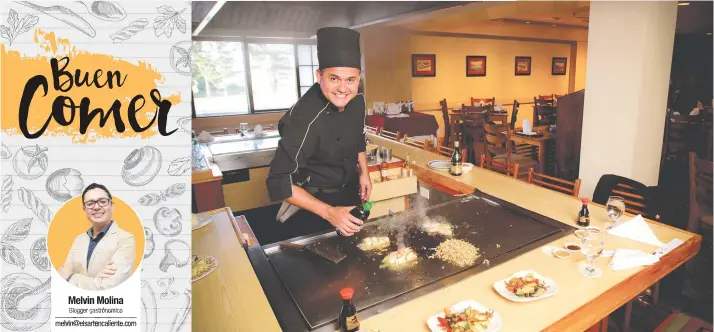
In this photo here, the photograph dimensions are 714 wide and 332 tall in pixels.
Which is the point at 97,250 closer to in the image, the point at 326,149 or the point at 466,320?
the point at 466,320

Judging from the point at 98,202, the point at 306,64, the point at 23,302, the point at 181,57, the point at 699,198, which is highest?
the point at 306,64

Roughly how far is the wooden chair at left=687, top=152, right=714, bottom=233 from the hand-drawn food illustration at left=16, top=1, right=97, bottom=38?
313 cm

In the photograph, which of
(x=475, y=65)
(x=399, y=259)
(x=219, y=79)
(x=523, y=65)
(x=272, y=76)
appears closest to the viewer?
(x=399, y=259)

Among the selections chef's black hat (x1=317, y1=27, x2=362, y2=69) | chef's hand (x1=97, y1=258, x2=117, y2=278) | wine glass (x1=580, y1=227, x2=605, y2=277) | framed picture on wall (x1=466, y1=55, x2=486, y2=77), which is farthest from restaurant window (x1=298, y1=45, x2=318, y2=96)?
chef's hand (x1=97, y1=258, x2=117, y2=278)

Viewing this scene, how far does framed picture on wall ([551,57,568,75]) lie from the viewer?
10516 mm

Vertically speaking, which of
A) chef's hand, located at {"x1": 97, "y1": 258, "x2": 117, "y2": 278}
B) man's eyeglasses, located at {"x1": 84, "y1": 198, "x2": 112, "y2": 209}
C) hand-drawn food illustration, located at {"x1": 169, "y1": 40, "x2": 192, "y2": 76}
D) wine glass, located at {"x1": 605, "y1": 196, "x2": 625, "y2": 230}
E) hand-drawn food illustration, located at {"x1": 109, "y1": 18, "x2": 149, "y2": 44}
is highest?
hand-drawn food illustration, located at {"x1": 109, "y1": 18, "x2": 149, "y2": 44}

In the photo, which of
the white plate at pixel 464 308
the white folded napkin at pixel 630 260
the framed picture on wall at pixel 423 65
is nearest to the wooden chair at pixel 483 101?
the framed picture on wall at pixel 423 65

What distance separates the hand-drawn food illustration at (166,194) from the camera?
83 centimetres

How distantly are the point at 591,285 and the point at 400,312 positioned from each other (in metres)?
0.71

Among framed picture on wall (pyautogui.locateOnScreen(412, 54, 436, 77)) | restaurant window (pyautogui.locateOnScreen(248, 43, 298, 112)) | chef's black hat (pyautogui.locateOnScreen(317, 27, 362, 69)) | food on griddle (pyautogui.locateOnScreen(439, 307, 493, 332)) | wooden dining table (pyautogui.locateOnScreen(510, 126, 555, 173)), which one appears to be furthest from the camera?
restaurant window (pyautogui.locateOnScreen(248, 43, 298, 112))

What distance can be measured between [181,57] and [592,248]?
165 cm

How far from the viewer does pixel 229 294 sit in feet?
4.57

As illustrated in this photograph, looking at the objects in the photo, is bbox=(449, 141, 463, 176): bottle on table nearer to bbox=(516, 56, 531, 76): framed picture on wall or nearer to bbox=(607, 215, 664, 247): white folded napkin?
bbox=(607, 215, 664, 247): white folded napkin

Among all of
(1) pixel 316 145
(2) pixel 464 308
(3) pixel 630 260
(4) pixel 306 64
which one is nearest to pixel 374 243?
(2) pixel 464 308
